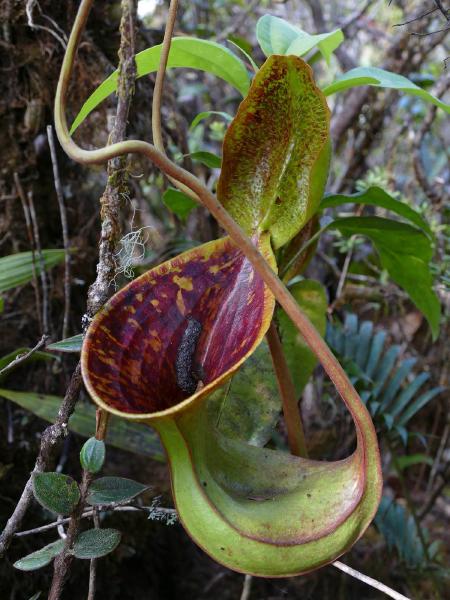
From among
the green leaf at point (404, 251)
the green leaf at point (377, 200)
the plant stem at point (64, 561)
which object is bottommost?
the plant stem at point (64, 561)

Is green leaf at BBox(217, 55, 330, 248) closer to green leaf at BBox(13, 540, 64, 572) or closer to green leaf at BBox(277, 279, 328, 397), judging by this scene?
green leaf at BBox(277, 279, 328, 397)

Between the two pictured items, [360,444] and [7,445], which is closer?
[360,444]

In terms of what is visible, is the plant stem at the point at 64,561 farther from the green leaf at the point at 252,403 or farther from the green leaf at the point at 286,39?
the green leaf at the point at 286,39

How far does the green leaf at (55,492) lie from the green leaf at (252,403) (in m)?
0.26

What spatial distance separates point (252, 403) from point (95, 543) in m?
0.35

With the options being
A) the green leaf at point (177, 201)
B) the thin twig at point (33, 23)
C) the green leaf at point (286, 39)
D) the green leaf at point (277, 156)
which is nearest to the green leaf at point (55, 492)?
the green leaf at point (277, 156)

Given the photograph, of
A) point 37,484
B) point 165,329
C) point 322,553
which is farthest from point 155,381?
point 322,553

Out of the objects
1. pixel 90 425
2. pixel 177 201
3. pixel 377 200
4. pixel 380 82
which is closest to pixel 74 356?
pixel 90 425

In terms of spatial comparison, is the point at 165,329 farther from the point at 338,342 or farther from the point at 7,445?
the point at 338,342

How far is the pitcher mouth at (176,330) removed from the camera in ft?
2.35

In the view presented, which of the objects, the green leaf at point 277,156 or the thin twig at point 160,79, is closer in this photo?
the thin twig at point 160,79

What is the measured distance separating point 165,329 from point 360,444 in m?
0.32

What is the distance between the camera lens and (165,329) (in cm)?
81

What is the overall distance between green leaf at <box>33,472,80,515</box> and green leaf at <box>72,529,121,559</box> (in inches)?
1.7
